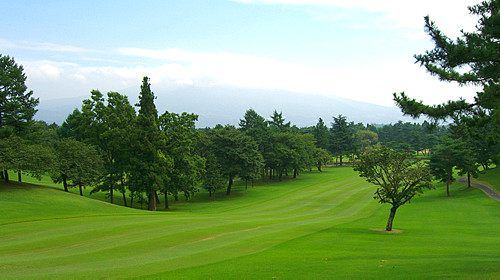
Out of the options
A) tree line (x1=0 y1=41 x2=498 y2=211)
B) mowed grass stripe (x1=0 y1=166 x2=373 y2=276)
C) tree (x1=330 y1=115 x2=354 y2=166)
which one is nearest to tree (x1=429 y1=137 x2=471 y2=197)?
tree line (x1=0 y1=41 x2=498 y2=211)

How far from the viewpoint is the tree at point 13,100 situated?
38656 mm

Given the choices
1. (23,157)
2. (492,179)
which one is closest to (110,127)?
(23,157)

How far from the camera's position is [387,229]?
81.0 feet

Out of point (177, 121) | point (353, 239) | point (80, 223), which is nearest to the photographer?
point (353, 239)

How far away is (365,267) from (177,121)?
3650cm

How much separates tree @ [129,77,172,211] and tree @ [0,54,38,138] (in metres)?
13.9

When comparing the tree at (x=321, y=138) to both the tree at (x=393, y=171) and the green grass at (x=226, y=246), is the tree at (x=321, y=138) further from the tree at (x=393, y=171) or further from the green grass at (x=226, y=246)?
the tree at (x=393, y=171)

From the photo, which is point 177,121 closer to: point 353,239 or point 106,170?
point 106,170

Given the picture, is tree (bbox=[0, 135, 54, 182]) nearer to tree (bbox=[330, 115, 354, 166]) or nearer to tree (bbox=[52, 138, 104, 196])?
tree (bbox=[52, 138, 104, 196])

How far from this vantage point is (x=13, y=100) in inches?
1558

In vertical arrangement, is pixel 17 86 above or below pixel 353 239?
above

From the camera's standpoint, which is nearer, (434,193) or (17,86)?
(17,86)

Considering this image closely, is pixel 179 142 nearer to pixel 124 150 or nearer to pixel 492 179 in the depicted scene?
pixel 124 150

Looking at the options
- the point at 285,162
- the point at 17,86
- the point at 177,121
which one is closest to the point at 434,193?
the point at 285,162
